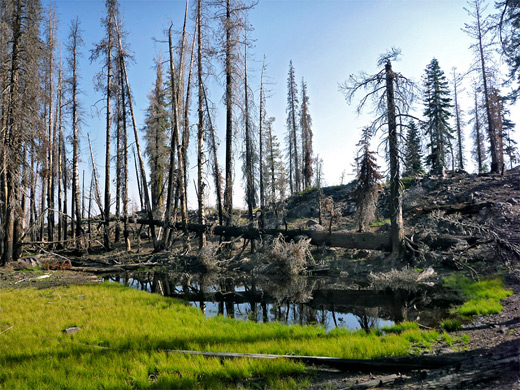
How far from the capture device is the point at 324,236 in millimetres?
16625

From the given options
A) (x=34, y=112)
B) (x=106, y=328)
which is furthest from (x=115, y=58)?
(x=106, y=328)

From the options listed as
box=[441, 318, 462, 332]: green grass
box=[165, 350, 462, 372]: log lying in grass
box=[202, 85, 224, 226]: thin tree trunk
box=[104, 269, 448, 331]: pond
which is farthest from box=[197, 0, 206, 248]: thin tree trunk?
box=[441, 318, 462, 332]: green grass

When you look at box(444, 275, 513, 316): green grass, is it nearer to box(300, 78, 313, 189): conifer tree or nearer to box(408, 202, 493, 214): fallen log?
box(408, 202, 493, 214): fallen log

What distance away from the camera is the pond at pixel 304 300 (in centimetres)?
824

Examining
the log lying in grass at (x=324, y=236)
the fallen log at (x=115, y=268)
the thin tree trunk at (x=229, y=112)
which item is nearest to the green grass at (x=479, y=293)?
the log lying in grass at (x=324, y=236)

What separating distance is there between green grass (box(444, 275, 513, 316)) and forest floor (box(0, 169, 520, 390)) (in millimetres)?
264

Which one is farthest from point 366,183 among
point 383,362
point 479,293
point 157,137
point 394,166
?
point 157,137

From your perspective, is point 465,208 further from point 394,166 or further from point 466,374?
point 466,374

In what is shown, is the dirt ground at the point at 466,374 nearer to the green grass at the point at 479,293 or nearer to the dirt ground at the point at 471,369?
the dirt ground at the point at 471,369

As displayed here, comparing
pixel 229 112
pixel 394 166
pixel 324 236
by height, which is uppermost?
pixel 229 112

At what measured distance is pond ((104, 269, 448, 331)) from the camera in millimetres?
8242

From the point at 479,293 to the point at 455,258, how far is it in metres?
4.27

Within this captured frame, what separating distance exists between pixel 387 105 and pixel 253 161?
38.0 ft

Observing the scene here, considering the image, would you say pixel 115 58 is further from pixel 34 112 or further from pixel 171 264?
pixel 171 264
